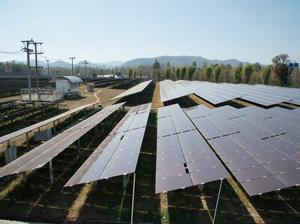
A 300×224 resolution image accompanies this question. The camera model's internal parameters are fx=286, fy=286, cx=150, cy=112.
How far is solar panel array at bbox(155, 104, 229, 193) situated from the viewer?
854cm

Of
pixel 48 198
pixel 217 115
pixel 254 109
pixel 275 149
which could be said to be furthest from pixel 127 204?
pixel 254 109

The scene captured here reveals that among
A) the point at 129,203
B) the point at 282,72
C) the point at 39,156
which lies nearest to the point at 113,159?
the point at 129,203

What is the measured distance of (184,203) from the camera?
10.2 m

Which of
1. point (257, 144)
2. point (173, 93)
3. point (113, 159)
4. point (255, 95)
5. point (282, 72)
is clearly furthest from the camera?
point (282, 72)

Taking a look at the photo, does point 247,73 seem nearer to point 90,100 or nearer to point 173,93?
point 173,93

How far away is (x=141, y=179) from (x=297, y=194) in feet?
20.1

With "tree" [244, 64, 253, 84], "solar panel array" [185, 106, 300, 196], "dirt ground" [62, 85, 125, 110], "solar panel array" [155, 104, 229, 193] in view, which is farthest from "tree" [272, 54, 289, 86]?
"solar panel array" [155, 104, 229, 193]

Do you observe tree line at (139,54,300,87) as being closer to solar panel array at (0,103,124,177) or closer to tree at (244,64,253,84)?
tree at (244,64,253,84)

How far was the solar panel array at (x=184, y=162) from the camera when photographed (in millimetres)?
8539

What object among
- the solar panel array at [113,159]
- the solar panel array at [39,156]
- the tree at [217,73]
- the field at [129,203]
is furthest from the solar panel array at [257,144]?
the tree at [217,73]

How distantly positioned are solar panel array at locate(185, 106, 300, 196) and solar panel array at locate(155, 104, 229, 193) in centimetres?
61

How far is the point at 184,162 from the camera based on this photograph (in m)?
10.1

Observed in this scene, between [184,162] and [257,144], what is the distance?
3505mm

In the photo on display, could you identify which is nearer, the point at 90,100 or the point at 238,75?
the point at 90,100
